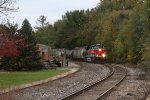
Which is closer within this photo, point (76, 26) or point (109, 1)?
point (109, 1)

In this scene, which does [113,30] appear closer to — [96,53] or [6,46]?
[96,53]

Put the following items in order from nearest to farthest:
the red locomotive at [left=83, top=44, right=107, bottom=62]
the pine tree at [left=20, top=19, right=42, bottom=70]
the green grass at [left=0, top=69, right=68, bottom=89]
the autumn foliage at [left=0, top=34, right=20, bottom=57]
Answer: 1. the green grass at [left=0, top=69, right=68, bottom=89]
2. the autumn foliage at [left=0, top=34, right=20, bottom=57]
3. the pine tree at [left=20, top=19, right=42, bottom=70]
4. the red locomotive at [left=83, top=44, right=107, bottom=62]

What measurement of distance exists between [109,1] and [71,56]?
1660cm

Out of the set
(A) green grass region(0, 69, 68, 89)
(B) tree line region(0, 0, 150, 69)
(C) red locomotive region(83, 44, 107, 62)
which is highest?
(B) tree line region(0, 0, 150, 69)

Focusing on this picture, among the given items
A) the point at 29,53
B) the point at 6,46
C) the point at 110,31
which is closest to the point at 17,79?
the point at 6,46

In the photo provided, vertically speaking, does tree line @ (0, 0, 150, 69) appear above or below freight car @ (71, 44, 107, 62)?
above

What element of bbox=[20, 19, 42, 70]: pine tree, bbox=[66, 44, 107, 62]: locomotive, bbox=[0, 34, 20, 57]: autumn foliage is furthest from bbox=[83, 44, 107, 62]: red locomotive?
bbox=[0, 34, 20, 57]: autumn foliage

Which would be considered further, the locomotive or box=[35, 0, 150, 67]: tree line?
the locomotive

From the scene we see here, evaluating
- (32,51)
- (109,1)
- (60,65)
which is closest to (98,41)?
(109,1)

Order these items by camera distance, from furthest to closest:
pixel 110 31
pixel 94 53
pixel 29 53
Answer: pixel 110 31 < pixel 94 53 < pixel 29 53

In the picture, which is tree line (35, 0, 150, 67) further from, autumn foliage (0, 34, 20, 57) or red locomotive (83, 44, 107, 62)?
autumn foliage (0, 34, 20, 57)

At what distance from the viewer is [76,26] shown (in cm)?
11100

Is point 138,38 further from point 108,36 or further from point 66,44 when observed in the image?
point 66,44

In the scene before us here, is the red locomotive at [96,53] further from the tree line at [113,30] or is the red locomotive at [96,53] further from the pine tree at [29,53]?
the pine tree at [29,53]
